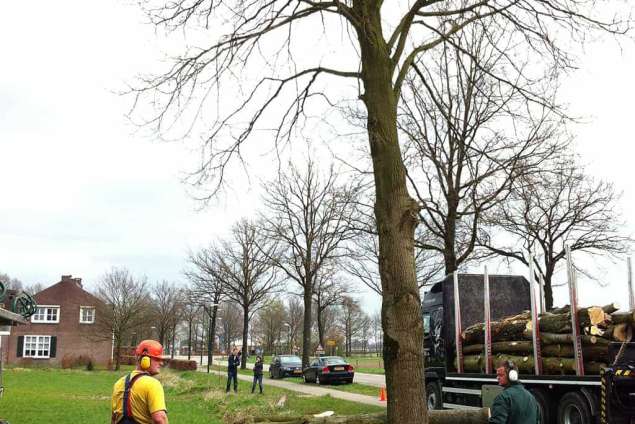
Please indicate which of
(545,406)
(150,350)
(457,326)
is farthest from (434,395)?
(150,350)

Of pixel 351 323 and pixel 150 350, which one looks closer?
pixel 150 350

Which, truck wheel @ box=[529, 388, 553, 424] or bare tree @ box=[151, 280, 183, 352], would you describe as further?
bare tree @ box=[151, 280, 183, 352]

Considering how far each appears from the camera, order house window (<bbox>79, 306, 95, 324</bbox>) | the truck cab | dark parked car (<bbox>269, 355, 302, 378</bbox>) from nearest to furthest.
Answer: the truck cab < dark parked car (<bbox>269, 355, 302, 378</bbox>) < house window (<bbox>79, 306, 95, 324</bbox>)

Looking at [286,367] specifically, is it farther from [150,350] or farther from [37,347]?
[37,347]

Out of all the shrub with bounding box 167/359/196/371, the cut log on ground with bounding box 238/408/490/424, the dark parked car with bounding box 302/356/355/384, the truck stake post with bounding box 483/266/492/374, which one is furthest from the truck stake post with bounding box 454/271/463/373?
the shrub with bounding box 167/359/196/371

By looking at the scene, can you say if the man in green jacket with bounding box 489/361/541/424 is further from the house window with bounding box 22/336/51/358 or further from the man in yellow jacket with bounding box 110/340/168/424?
the house window with bounding box 22/336/51/358

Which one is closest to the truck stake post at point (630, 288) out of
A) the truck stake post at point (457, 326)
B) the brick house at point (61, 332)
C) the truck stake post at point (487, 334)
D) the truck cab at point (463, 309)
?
the truck stake post at point (487, 334)

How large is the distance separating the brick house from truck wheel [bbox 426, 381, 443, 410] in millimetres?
46297

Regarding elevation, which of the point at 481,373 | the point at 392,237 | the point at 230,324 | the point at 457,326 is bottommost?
the point at 481,373

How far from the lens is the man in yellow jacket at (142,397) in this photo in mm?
4793

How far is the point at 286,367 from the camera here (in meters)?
35.9

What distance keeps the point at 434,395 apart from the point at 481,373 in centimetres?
265

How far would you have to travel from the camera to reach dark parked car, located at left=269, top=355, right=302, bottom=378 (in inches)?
1410

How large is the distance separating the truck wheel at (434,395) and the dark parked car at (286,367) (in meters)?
20.8
